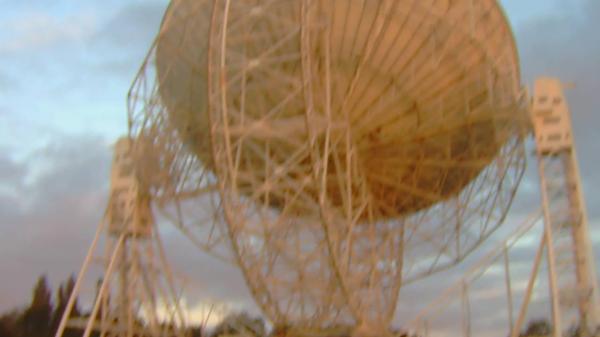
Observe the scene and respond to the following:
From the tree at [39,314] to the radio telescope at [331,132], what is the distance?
85.1 ft

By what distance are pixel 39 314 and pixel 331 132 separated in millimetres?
32060

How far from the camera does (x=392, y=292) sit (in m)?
21.6

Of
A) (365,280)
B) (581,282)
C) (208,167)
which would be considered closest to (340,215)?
(365,280)

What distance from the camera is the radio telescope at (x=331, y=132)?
1712cm

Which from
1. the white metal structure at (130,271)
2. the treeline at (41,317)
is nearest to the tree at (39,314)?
the treeline at (41,317)

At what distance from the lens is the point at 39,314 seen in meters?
44.9

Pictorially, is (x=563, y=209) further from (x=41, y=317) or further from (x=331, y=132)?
(x=41, y=317)

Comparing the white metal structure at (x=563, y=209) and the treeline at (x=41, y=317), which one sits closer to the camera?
the white metal structure at (x=563, y=209)

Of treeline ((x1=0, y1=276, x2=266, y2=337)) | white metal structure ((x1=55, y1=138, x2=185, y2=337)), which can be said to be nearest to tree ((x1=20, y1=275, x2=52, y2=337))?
treeline ((x1=0, y1=276, x2=266, y2=337))

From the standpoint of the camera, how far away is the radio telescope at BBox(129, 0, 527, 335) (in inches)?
674

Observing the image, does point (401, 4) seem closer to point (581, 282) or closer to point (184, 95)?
point (184, 95)

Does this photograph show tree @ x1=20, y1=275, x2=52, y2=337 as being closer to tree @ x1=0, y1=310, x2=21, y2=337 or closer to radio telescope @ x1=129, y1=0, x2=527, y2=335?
tree @ x1=0, y1=310, x2=21, y2=337

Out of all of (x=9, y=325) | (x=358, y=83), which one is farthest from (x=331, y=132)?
(x=9, y=325)

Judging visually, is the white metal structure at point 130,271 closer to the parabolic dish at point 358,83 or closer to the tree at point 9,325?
the parabolic dish at point 358,83
